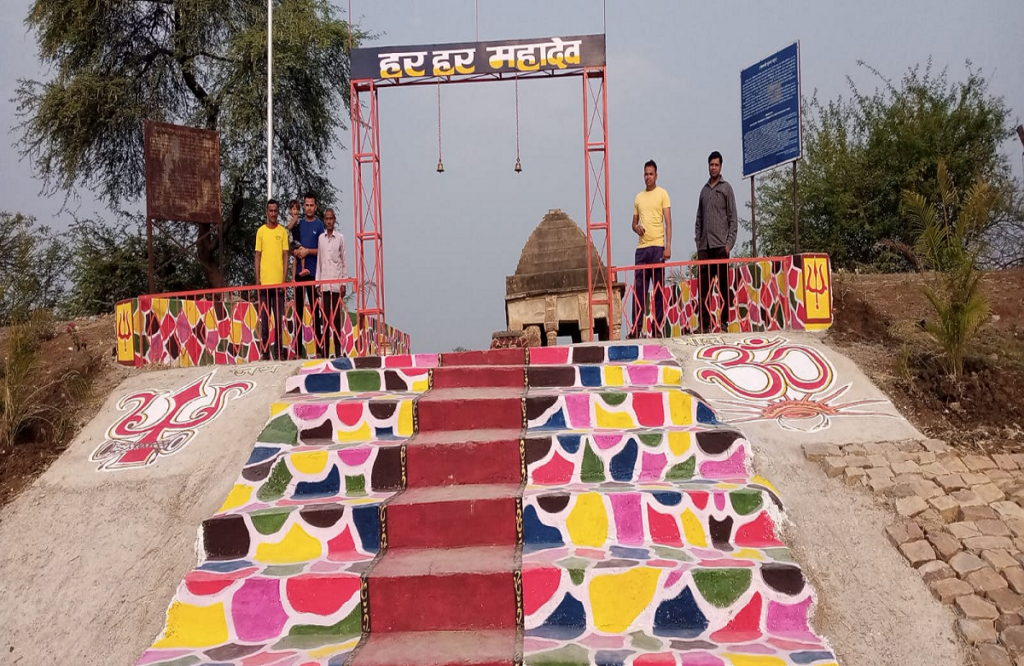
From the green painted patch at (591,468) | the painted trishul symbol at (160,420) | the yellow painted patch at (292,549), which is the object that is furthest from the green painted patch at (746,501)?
the painted trishul symbol at (160,420)

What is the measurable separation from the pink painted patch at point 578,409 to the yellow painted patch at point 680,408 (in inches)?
22.7

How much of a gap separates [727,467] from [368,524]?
2241 millimetres

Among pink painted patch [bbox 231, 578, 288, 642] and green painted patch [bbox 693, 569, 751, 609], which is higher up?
green painted patch [bbox 693, 569, 751, 609]

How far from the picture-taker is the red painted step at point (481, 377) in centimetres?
638

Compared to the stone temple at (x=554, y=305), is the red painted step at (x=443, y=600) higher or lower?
lower

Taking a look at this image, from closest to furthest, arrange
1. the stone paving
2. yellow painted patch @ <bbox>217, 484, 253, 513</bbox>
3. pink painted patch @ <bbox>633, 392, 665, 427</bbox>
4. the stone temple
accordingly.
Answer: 1. the stone paving
2. yellow painted patch @ <bbox>217, 484, 253, 513</bbox>
3. pink painted patch @ <bbox>633, 392, 665, 427</bbox>
4. the stone temple

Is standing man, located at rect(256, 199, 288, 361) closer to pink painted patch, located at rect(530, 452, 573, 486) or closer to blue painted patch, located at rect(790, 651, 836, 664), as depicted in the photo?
pink painted patch, located at rect(530, 452, 573, 486)

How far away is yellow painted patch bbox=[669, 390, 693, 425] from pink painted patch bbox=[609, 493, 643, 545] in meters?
1.08

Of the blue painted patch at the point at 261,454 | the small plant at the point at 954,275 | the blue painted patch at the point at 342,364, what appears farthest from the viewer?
the blue painted patch at the point at 342,364

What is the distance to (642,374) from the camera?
6363 mm

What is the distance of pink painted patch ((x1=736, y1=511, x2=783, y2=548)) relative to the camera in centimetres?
451

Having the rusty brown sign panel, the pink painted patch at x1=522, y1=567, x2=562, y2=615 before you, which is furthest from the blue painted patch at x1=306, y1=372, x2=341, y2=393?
the rusty brown sign panel

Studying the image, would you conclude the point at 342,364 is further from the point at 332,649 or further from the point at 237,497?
the point at 332,649

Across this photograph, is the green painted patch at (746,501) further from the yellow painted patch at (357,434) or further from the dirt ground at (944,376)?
the yellow painted patch at (357,434)
